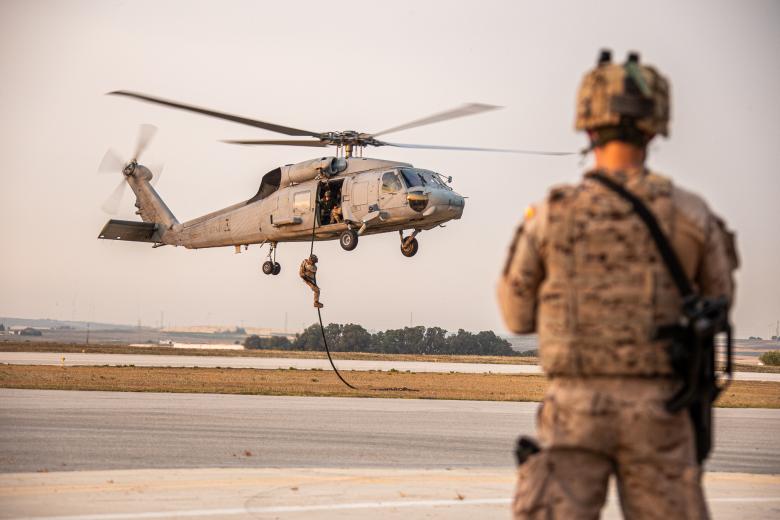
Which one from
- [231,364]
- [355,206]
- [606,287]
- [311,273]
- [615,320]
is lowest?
[231,364]

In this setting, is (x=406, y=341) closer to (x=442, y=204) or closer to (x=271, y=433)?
(x=442, y=204)

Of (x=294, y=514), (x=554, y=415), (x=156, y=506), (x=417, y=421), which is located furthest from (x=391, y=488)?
(x=417, y=421)

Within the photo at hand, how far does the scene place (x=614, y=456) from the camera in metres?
3.94

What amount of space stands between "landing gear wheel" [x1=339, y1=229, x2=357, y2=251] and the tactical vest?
26.0 meters

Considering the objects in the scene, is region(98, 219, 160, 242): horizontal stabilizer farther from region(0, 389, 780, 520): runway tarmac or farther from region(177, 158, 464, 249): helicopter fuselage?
region(0, 389, 780, 520): runway tarmac

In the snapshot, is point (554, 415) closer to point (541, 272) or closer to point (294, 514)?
point (541, 272)

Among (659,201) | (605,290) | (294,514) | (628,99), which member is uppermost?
(628,99)

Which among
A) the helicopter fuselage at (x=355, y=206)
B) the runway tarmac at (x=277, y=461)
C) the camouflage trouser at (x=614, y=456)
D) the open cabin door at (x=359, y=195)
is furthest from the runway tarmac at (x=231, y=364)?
the camouflage trouser at (x=614, y=456)

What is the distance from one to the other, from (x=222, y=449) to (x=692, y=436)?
8137mm

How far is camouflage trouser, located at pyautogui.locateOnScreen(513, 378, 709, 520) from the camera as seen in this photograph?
3834 millimetres

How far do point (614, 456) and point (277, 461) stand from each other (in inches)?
278

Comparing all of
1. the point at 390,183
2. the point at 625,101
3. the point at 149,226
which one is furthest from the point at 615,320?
the point at 149,226

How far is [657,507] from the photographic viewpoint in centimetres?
386

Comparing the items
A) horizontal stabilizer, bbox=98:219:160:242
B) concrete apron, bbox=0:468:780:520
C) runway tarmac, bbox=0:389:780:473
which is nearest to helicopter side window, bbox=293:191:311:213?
horizontal stabilizer, bbox=98:219:160:242
